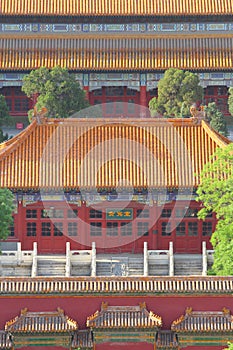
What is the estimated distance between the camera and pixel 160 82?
86.6m

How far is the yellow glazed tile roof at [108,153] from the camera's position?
229 ft

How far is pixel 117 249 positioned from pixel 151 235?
1833 mm

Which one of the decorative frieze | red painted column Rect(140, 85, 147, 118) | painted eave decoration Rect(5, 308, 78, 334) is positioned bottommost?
painted eave decoration Rect(5, 308, 78, 334)

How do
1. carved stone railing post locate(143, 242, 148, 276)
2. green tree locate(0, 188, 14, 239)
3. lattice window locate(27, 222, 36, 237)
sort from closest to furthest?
1. green tree locate(0, 188, 14, 239)
2. carved stone railing post locate(143, 242, 148, 276)
3. lattice window locate(27, 222, 36, 237)

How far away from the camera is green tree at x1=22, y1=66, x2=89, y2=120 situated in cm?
8381

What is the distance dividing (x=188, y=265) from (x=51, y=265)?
665cm

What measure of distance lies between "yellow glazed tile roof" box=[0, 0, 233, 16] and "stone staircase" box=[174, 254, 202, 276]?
2717 cm

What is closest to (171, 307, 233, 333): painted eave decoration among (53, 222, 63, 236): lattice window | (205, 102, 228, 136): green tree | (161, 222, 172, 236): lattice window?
(161, 222, 172, 236): lattice window

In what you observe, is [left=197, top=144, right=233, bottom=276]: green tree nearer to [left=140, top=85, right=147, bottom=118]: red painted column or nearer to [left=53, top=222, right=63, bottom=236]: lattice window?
[left=53, top=222, right=63, bottom=236]: lattice window

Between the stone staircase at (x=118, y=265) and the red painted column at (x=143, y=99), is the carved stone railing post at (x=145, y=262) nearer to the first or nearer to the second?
the stone staircase at (x=118, y=265)

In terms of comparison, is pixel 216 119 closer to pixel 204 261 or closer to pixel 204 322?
pixel 204 261

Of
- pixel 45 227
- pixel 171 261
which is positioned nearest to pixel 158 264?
pixel 171 261

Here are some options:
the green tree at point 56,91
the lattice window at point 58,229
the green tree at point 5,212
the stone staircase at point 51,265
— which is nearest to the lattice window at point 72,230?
the lattice window at point 58,229

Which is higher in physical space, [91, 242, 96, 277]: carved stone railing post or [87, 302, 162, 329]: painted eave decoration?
[91, 242, 96, 277]: carved stone railing post
